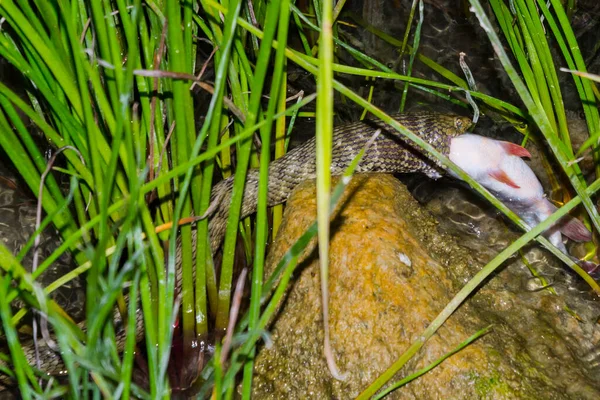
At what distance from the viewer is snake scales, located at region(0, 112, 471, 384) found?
3.24 meters

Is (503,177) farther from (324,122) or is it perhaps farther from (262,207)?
(324,122)

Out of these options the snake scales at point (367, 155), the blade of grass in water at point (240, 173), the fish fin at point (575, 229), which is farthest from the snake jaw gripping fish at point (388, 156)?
the blade of grass in water at point (240, 173)

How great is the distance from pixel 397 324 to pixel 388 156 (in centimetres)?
120

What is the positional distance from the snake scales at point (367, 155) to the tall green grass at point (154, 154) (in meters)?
0.12

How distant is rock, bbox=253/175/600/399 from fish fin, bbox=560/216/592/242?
0.40m

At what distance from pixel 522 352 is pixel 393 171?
127 cm

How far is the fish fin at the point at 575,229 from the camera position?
3098mm

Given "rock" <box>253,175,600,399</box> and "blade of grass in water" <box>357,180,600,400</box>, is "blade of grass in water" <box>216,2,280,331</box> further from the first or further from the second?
"blade of grass in water" <box>357,180,600,400</box>

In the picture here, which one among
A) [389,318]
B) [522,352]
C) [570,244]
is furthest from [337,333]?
[570,244]

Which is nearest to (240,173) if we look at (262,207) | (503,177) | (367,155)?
(262,207)

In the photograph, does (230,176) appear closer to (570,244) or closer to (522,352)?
(522,352)

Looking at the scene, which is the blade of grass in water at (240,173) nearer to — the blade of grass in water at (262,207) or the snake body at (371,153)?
the blade of grass in water at (262,207)

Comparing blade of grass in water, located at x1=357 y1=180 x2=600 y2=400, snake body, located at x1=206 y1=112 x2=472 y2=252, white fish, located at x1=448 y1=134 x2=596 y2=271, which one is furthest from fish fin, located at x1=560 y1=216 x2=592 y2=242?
blade of grass in water, located at x1=357 y1=180 x2=600 y2=400

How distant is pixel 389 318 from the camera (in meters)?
2.44
